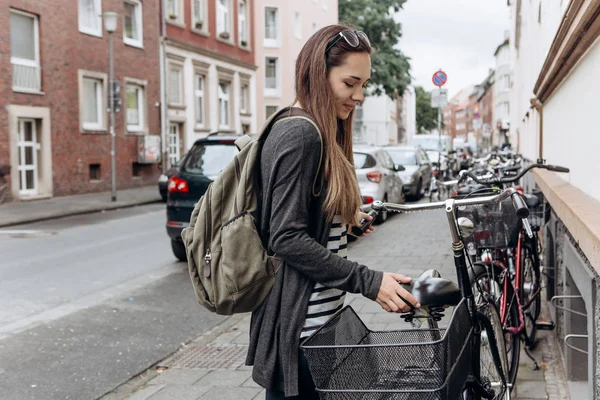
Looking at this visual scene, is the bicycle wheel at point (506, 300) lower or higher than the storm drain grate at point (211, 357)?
higher

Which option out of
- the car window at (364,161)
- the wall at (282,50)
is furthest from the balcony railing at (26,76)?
the wall at (282,50)

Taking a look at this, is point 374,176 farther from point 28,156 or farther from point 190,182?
point 28,156

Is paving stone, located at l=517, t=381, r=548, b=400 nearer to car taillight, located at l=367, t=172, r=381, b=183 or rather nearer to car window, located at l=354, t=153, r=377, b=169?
car taillight, located at l=367, t=172, r=381, b=183

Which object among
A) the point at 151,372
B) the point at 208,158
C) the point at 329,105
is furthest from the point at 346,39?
the point at 208,158

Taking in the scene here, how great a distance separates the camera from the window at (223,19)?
34156 mm

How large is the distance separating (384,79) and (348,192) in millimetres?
46364

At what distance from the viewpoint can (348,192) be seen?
7.33ft

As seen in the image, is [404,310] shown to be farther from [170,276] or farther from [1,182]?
[1,182]

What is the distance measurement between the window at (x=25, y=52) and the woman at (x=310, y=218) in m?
19.2

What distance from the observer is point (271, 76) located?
46.2m

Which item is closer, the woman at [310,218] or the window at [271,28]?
the woman at [310,218]

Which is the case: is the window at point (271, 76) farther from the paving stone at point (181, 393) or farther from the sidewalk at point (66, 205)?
the paving stone at point (181, 393)

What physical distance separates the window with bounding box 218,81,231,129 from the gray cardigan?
3197cm

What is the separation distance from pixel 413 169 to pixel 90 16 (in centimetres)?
1116
